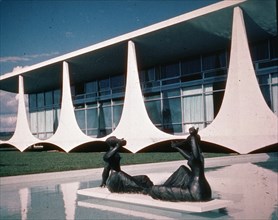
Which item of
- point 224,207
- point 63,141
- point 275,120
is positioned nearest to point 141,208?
point 224,207

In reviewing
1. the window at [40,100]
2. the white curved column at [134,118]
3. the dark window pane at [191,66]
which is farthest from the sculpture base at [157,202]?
the window at [40,100]

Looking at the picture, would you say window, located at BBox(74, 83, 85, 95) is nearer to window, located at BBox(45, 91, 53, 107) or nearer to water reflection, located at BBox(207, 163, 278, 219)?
window, located at BBox(45, 91, 53, 107)

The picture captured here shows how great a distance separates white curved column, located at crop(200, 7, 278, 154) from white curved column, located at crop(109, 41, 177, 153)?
17.1ft

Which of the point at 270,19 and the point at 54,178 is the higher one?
the point at 270,19

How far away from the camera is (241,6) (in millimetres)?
17875

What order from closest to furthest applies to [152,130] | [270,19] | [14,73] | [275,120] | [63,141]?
[275,120], [270,19], [152,130], [63,141], [14,73]

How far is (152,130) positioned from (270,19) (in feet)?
29.4

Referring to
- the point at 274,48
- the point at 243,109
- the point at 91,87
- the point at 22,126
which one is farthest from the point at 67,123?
the point at 274,48

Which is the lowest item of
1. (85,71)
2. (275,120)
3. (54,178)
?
(54,178)

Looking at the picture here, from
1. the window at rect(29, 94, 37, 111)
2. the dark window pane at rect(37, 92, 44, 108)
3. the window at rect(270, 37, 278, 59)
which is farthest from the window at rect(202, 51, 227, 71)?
the window at rect(29, 94, 37, 111)

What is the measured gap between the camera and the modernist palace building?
17984 millimetres

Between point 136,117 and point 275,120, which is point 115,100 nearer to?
point 136,117

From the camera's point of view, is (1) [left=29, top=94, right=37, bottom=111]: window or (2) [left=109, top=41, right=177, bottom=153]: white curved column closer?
(2) [left=109, top=41, right=177, bottom=153]: white curved column

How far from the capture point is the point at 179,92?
26969 millimetres
